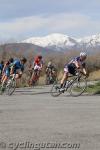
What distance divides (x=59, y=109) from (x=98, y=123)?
10.7 ft

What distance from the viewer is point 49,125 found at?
475 inches

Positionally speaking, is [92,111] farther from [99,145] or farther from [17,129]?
[99,145]

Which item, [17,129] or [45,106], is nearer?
[17,129]

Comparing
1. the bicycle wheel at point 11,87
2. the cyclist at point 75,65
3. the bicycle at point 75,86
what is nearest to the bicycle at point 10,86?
the bicycle wheel at point 11,87

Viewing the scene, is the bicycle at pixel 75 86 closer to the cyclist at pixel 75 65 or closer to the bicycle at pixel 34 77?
the cyclist at pixel 75 65

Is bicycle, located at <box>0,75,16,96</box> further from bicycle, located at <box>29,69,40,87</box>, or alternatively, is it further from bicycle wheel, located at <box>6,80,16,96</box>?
bicycle, located at <box>29,69,40,87</box>

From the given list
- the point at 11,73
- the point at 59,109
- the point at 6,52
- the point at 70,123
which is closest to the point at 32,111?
the point at 59,109

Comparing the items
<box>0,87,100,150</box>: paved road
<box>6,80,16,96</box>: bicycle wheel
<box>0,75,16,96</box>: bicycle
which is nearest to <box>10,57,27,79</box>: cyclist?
<box>0,75,16,96</box>: bicycle

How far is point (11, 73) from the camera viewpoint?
74.6 feet

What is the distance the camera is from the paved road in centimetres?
978

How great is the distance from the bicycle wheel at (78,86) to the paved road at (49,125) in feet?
10.6

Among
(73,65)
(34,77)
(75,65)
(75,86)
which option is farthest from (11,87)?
(34,77)

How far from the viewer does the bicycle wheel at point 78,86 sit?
20.8 meters

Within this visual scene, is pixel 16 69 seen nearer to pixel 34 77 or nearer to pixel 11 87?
pixel 11 87
